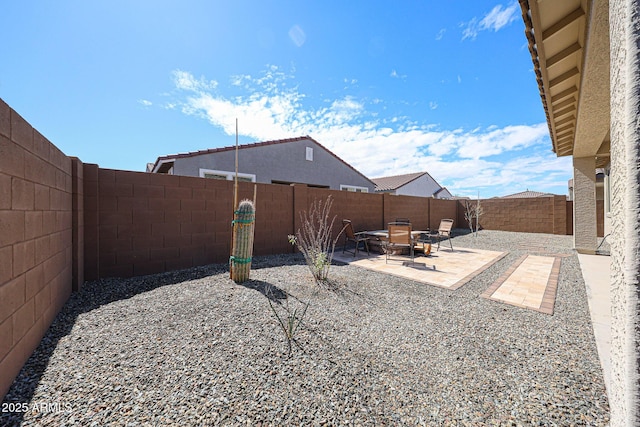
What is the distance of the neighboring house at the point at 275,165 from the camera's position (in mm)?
9344

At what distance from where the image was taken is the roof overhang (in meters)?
2.46

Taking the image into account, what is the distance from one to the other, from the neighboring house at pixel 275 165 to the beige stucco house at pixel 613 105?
9.40m

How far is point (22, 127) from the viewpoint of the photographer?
2002 mm

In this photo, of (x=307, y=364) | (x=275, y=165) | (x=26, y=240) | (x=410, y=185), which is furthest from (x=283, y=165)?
(x=410, y=185)

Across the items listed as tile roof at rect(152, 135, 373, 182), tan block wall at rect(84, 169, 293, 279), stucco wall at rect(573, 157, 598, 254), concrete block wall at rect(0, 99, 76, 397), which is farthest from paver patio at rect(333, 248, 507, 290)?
tile roof at rect(152, 135, 373, 182)

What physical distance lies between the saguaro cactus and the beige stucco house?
150 inches

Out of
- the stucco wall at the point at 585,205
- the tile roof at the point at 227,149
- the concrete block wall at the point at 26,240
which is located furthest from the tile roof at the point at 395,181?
the concrete block wall at the point at 26,240

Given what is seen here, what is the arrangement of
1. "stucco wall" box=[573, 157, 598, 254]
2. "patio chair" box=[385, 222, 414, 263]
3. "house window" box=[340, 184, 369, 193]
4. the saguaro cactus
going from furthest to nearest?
"house window" box=[340, 184, 369, 193] < "stucco wall" box=[573, 157, 598, 254] < "patio chair" box=[385, 222, 414, 263] < the saguaro cactus

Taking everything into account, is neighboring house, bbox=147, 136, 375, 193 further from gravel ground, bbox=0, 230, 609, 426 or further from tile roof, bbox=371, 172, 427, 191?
tile roof, bbox=371, 172, 427, 191

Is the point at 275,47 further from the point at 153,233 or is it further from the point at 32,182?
the point at 32,182

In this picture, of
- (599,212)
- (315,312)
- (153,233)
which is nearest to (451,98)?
(599,212)

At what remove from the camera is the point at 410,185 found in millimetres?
22859

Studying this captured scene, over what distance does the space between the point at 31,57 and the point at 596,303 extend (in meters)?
10.1

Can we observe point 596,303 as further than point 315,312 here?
Yes
